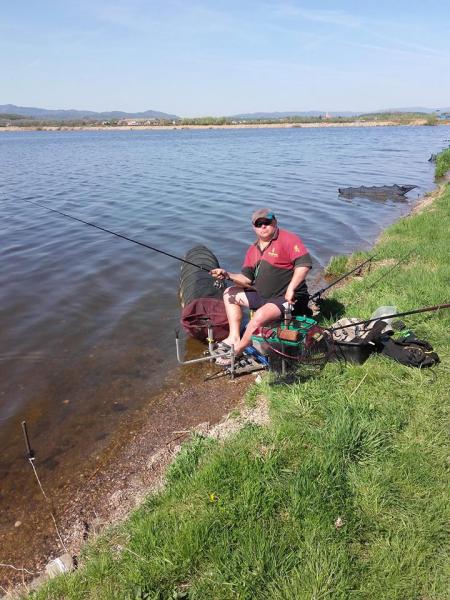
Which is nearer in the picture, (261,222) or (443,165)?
(261,222)

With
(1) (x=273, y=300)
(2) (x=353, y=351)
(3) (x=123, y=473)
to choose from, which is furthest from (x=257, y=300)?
(3) (x=123, y=473)

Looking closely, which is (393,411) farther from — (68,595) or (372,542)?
(68,595)

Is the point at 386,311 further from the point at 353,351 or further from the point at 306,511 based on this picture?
the point at 306,511

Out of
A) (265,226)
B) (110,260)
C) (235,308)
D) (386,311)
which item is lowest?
(110,260)

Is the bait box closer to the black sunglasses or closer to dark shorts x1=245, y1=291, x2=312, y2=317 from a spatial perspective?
dark shorts x1=245, y1=291, x2=312, y2=317

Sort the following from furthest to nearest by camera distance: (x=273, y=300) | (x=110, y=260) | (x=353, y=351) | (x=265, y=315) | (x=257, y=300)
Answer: (x=110, y=260) < (x=257, y=300) < (x=273, y=300) < (x=265, y=315) < (x=353, y=351)

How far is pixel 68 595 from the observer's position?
3471 mm

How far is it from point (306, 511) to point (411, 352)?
2.92m

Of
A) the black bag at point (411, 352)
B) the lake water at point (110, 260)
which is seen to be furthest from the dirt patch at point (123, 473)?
the black bag at point (411, 352)

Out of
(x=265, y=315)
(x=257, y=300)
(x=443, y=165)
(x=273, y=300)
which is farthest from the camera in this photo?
(x=443, y=165)

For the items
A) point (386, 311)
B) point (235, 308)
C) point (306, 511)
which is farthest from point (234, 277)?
point (306, 511)

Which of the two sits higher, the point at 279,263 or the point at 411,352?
the point at 279,263

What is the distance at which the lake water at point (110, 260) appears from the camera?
6836 millimetres

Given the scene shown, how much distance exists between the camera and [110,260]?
13727 mm
